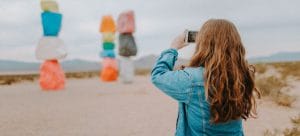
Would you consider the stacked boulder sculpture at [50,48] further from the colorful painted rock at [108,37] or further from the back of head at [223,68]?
the back of head at [223,68]

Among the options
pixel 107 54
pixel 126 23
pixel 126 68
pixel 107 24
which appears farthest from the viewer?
pixel 107 24

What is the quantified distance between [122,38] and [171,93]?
58.4 feet

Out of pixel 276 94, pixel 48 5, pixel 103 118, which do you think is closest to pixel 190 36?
pixel 103 118

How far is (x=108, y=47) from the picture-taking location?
2164 cm

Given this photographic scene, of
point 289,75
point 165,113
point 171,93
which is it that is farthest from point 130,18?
point 171,93

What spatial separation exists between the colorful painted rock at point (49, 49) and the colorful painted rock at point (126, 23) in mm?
4669

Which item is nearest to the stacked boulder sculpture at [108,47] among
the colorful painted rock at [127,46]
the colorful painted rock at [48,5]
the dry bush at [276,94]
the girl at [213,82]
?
the colorful painted rock at [127,46]

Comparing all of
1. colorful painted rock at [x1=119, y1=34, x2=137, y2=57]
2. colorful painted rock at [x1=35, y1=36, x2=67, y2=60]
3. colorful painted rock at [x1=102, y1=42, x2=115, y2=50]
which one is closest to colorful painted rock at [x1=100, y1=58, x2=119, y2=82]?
colorful painted rock at [x1=102, y1=42, x2=115, y2=50]

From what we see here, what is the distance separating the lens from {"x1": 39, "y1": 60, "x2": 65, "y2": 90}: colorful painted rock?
15672mm

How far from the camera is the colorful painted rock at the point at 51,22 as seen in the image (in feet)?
51.0

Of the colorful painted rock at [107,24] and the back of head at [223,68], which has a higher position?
the back of head at [223,68]

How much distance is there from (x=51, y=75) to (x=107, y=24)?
672cm

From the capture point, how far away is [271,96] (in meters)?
11.2

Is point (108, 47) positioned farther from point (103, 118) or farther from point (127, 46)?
point (103, 118)
